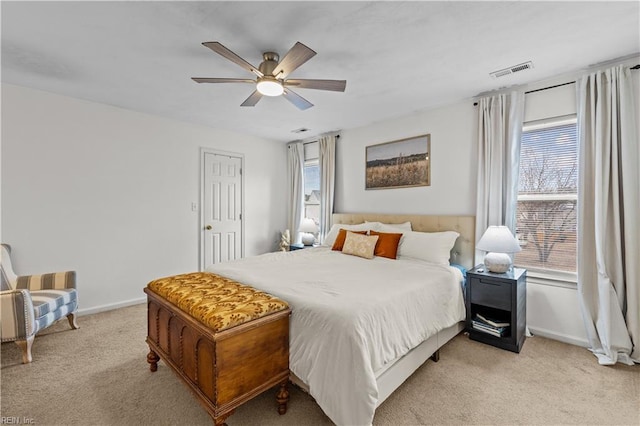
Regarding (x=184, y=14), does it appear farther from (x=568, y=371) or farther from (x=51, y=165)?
(x=568, y=371)

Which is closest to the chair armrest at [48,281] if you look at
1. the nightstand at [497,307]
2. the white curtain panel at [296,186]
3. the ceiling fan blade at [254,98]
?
the ceiling fan blade at [254,98]

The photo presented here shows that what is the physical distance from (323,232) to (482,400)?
3.27 m

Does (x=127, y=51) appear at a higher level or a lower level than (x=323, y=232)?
higher

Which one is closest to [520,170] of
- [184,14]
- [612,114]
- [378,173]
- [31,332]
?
[612,114]

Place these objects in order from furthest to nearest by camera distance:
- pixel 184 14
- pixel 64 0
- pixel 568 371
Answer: pixel 568 371
pixel 184 14
pixel 64 0

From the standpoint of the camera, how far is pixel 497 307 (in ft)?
8.55

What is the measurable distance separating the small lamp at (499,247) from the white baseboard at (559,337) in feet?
2.57

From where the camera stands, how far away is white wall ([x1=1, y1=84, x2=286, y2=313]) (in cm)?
304

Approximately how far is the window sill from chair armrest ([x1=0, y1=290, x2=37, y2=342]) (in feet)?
15.2

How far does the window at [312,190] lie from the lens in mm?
5211

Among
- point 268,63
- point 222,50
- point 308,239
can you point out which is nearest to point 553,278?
point 308,239

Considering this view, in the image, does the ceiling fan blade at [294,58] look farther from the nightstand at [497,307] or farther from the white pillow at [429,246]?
the nightstand at [497,307]

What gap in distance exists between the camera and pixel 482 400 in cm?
191

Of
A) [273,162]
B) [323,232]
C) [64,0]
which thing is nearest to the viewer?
[64,0]
